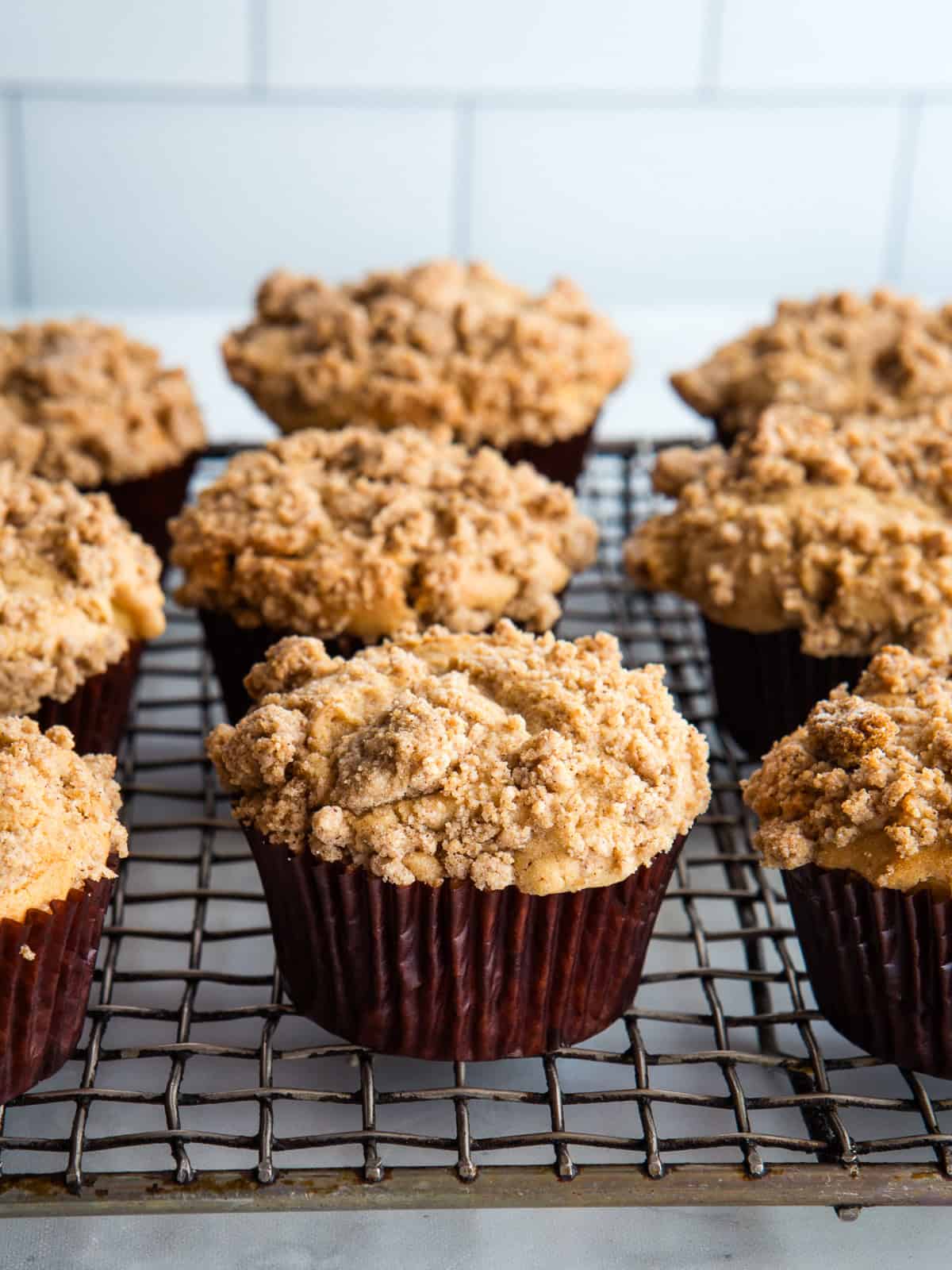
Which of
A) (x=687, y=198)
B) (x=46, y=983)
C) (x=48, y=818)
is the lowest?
(x=46, y=983)

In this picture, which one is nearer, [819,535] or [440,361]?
[819,535]

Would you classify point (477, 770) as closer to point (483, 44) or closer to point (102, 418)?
point (102, 418)

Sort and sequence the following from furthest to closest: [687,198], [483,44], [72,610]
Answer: [687,198], [483,44], [72,610]

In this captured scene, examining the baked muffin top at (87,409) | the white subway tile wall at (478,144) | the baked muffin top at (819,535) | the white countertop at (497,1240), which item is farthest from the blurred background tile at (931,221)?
the white countertop at (497,1240)

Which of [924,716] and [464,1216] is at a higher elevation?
[924,716]

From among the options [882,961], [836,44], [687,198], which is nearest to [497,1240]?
[882,961]

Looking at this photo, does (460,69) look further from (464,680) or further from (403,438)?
(464,680)

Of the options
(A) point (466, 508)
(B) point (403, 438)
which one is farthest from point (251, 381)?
(A) point (466, 508)

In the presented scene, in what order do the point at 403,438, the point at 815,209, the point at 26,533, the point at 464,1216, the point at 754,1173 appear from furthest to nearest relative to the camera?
the point at 815,209
the point at 403,438
the point at 26,533
the point at 464,1216
the point at 754,1173
